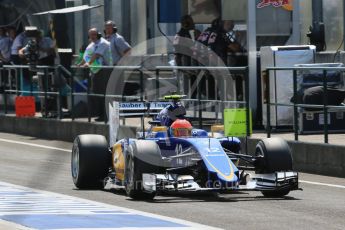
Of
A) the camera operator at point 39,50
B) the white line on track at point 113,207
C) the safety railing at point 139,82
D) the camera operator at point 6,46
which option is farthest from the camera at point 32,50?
the white line on track at point 113,207

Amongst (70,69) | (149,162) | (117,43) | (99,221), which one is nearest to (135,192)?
(149,162)

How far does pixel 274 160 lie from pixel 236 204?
1103mm

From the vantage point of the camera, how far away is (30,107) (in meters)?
29.0

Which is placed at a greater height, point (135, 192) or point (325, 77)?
point (325, 77)

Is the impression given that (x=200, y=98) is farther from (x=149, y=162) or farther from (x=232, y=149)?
(x=149, y=162)

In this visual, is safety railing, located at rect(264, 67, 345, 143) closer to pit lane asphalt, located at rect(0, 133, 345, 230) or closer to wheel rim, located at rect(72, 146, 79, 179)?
pit lane asphalt, located at rect(0, 133, 345, 230)

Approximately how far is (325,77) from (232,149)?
3.47m

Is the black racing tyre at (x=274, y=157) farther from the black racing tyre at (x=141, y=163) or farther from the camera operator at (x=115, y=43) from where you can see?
the camera operator at (x=115, y=43)

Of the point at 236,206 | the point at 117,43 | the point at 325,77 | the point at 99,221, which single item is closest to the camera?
the point at 99,221

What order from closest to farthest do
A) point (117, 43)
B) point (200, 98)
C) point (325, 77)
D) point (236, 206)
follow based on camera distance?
point (236, 206), point (325, 77), point (200, 98), point (117, 43)

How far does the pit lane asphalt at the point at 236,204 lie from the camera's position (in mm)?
13070

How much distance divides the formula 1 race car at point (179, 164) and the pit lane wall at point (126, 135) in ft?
3.47

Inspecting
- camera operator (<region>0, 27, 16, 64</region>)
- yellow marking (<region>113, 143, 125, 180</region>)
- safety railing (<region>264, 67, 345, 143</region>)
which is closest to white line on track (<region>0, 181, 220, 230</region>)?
yellow marking (<region>113, 143, 125, 180</region>)

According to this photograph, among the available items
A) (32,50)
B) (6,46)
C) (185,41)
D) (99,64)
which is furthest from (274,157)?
(6,46)
